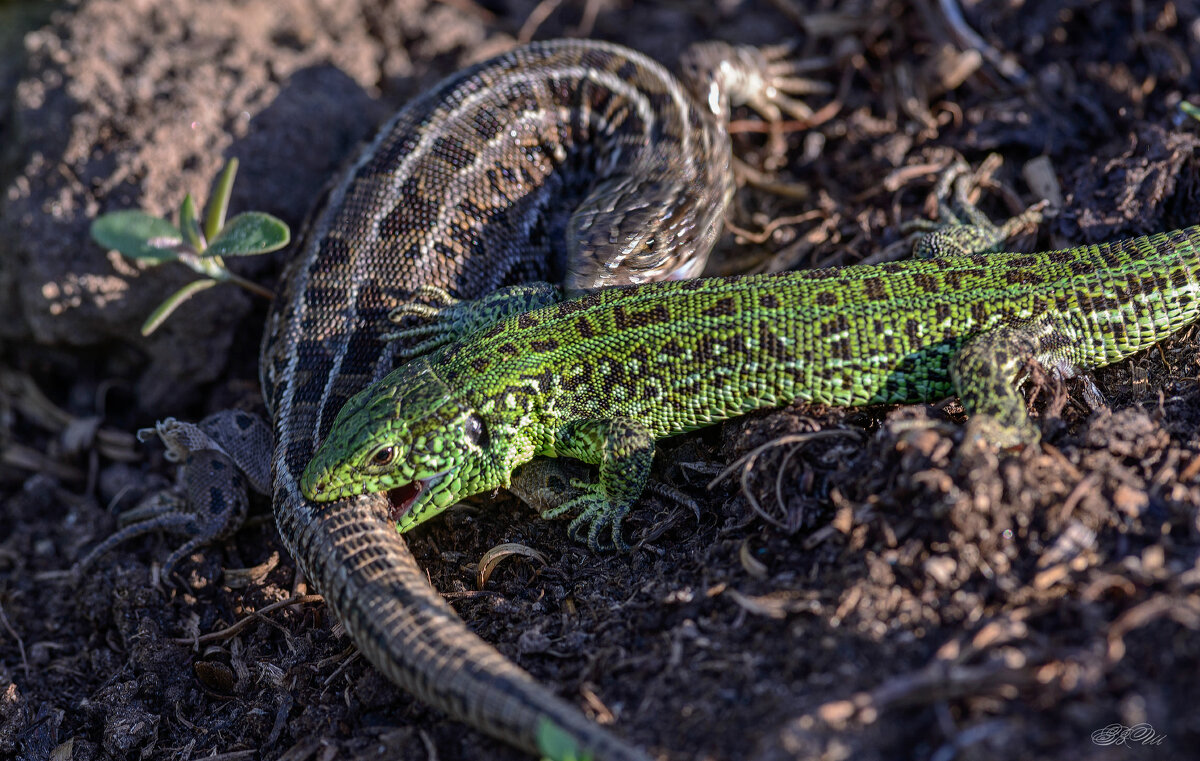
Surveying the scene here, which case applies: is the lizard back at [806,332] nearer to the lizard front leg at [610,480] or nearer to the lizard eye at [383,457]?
the lizard front leg at [610,480]

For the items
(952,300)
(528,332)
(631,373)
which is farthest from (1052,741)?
(528,332)

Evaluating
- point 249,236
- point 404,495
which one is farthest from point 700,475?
point 249,236

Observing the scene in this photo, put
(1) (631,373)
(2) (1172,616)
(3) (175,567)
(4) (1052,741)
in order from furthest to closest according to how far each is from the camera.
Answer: (3) (175,567)
(1) (631,373)
(2) (1172,616)
(4) (1052,741)

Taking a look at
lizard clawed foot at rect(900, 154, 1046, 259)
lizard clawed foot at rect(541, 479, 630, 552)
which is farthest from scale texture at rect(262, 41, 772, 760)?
lizard clawed foot at rect(900, 154, 1046, 259)

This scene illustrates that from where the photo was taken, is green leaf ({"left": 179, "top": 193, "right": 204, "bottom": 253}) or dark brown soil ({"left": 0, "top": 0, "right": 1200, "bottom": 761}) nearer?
dark brown soil ({"left": 0, "top": 0, "right": 1200, "bottom": 761})

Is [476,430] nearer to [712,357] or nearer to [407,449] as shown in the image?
[407,449]

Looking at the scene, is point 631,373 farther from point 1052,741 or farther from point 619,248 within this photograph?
point 1052,741

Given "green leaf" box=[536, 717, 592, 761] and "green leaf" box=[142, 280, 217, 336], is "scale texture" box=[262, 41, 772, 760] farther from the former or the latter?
"green leaf" box=[536, 717, 592, 761]
